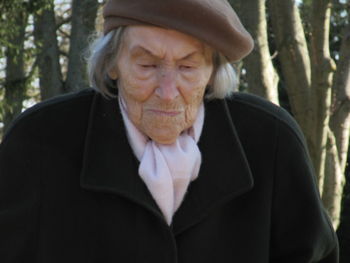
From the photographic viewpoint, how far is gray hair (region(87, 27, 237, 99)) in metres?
2.70

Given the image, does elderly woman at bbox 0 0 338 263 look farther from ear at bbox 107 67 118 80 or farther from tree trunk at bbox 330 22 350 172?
A: tree trunk at bbox 330 22 350 172

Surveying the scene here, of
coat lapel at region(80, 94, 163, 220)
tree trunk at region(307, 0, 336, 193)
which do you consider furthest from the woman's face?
tree trunk at region(307, 0, 336, 193)

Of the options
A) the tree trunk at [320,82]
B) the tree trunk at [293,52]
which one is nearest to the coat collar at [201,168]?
the tree trunk at [320,82]

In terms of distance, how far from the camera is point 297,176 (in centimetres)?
271

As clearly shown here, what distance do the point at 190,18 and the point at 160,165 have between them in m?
0.51

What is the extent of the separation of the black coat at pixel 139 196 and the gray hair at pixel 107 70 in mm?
53

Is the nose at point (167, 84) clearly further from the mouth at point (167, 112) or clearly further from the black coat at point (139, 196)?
the black coat at point (139, 196)

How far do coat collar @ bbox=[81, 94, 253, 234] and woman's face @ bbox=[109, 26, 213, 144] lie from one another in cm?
12

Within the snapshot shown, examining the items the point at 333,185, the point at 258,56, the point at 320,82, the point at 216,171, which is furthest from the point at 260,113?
the point at 333,185

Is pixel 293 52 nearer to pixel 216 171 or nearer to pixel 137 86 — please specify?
pixel 216 171

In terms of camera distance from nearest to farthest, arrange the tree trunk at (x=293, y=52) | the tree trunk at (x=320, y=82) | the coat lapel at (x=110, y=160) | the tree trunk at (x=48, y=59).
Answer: the coat lapel at (x=110, y=160)
the tree trunk at (x=320, y=82)
the tree trunk at (x=293, y=52)
the tree trunk at (x=48, y=59)

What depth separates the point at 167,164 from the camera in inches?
105

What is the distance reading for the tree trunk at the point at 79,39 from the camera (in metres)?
9.51

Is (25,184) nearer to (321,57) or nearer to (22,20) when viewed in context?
(321,57)
